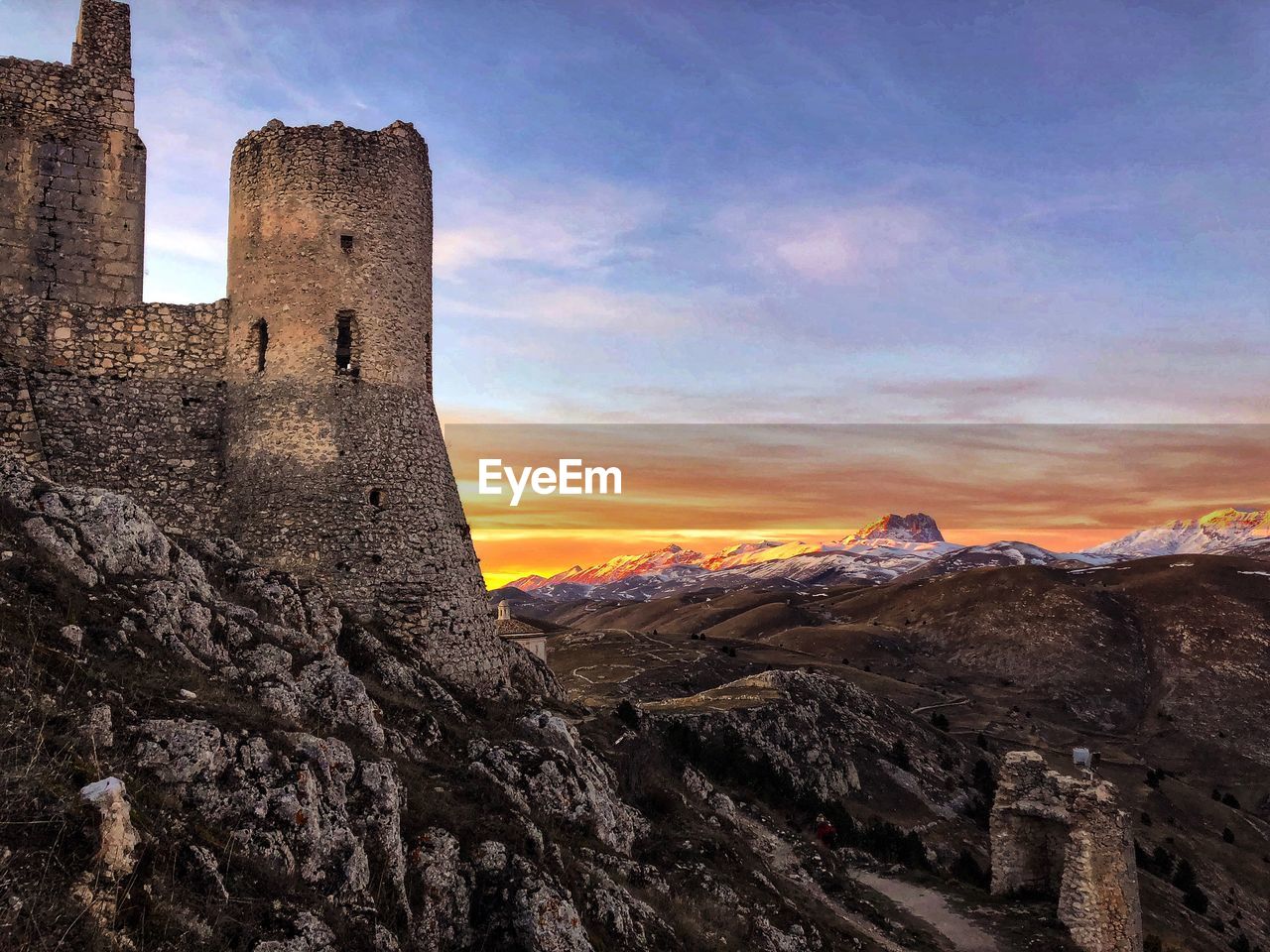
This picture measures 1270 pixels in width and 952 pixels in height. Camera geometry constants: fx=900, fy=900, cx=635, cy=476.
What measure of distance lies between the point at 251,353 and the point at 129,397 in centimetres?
311

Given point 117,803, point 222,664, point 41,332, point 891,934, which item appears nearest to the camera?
point 117,803

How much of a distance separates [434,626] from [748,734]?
91.0 ft

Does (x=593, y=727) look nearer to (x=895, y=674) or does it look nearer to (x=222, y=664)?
(x=222, y=664)

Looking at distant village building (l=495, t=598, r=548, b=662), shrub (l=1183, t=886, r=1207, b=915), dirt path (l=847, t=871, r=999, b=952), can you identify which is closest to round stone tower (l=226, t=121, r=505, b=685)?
dirt path (l=847, t=871, r=999, b=952)

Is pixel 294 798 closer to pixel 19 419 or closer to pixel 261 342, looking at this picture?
pixel 261 342

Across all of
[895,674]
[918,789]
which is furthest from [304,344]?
[895,674]

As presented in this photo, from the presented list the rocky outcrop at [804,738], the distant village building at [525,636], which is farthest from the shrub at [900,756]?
the distant village building at [525,636]

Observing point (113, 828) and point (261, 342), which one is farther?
point (261, 342)

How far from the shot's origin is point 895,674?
392 ft

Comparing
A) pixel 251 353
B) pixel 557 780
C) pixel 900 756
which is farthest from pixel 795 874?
pixel 900 756

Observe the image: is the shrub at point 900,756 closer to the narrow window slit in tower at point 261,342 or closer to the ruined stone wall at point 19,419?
the narrow window slit in tower at point 261,342

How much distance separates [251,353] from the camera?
22.9 m

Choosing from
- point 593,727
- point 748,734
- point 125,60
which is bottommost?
point 748,734

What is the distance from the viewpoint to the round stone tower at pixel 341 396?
21891 mm
